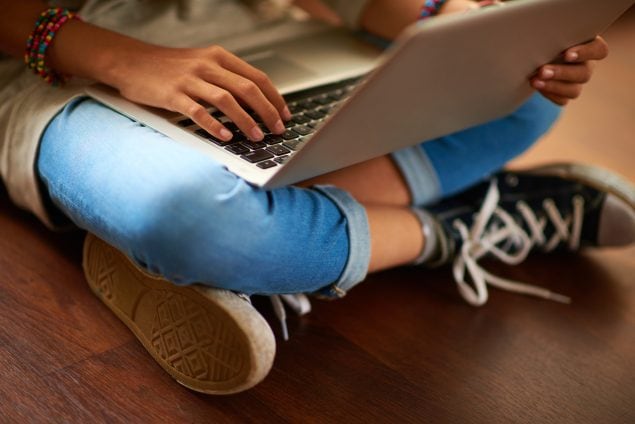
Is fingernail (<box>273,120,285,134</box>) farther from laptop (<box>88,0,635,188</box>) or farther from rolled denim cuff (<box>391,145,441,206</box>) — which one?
rolled denim cuff (<box>391,145,441,206</box>)

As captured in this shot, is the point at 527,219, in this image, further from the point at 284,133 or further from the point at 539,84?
the point at 284,133

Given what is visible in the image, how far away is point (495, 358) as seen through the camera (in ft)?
2.85

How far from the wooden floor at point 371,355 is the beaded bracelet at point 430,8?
34cm

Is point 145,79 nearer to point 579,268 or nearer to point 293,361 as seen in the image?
point 293,361

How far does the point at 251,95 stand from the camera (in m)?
0.74

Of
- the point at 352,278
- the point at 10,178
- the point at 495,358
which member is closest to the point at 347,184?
the point at 352,278

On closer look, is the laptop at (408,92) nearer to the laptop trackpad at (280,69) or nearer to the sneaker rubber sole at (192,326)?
the laptop trackpad at (280,69)

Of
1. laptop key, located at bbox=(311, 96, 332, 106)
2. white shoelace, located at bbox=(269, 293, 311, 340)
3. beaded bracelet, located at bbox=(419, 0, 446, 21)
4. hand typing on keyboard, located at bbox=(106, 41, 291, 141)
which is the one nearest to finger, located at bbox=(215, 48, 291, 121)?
hand typing on keyboard, located at bbox=(106, 41, 291, 141)

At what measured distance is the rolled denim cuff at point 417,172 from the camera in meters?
0.98

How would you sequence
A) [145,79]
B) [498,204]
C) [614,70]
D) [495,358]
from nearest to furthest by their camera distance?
1. [145,79]
2. [495,358]
3. [498,204]
4. [614,70]

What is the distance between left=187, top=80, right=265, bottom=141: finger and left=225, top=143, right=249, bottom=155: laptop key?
1 cm

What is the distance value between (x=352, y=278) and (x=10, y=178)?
0.41 m

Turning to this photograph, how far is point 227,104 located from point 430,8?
15.8 inches

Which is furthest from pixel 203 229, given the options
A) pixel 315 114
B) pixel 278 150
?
pixel 315 114
